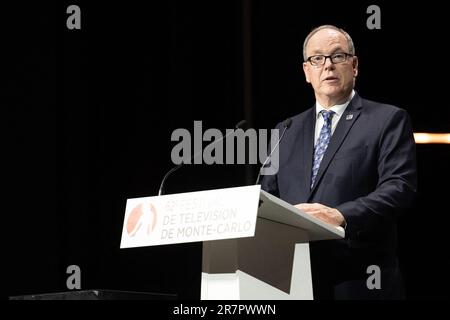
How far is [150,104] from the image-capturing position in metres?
4.44

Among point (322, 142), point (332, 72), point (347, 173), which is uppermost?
point (332, 72)

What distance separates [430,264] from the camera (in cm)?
435

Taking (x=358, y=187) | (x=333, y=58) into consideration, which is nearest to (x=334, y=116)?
(x=333, y=58)

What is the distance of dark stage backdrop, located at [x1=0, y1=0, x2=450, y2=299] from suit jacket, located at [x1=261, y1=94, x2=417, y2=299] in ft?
4.29

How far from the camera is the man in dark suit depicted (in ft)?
8.91

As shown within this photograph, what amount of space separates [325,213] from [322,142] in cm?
56

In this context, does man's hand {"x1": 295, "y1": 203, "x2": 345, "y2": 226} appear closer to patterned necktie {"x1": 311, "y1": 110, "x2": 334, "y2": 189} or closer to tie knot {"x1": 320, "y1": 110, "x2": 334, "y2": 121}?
patterned necktie {"x1": 311, "y1": 110, "x2": 334, "y2": 189}

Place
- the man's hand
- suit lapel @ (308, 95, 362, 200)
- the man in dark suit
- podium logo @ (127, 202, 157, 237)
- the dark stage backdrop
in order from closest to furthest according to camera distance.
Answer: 1. podium logo @ (127, 202, 157, 237)
2. the man's hand
3. the man in dark suit
4. suit lapel @ (308, 95, 362, 200)
5. the dark stage backdrop

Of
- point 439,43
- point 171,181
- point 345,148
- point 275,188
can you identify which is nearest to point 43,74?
point 171,181

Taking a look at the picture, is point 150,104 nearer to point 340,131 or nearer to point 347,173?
point 340,131

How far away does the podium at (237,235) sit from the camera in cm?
216

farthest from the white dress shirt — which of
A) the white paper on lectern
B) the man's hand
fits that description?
the white paper on lectern
